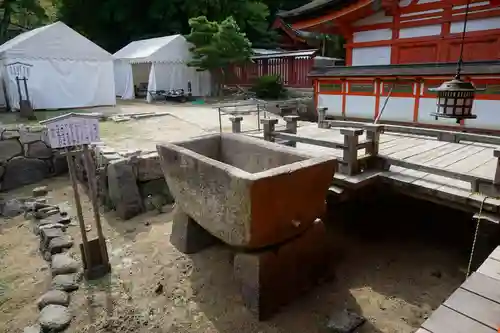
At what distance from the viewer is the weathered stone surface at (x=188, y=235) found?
4.25 meters

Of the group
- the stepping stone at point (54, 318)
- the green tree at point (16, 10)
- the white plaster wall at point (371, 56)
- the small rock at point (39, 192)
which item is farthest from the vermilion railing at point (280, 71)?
the stepping stone at point (54, 318)

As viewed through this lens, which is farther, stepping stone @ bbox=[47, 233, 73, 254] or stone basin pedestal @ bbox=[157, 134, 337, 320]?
stepping stone @ bbox=[47, 233, 73, 254]

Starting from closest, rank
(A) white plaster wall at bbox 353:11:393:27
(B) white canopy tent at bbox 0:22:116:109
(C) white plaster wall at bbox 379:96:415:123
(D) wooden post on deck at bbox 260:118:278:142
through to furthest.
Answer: (D) wooden post on deck at bbox 260:118:278:142 → (C) white plaster wall at bbox 379:96:415:123 → (A) white plaster wall at bbox 353:11:393:27 → (B) white canopy tent at bbox 0:22:116:109

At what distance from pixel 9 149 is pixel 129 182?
3.55m

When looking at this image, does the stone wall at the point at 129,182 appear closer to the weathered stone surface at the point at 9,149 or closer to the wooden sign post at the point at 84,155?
the wooden sign post at the point at 84,155

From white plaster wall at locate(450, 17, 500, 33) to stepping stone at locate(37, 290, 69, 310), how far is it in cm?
880

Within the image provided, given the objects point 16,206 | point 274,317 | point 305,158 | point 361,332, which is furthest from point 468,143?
point 16,206

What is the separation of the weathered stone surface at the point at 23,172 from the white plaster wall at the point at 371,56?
8.27 m

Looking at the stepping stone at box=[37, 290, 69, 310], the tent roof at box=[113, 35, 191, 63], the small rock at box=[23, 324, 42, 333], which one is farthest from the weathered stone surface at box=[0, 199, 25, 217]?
the tent roof at box=[113, 35, 191, 63]

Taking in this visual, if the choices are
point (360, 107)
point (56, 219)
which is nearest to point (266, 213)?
point (56, 219)

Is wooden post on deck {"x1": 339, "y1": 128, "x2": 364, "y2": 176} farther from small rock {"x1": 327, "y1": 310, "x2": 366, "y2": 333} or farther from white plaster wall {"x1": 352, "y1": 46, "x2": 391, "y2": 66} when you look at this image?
white plaster wall {"x1": 352, "y1": 46, "x2": 391, "y2": 66}

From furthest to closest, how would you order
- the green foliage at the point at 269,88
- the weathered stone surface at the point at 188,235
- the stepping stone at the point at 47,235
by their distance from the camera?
1. the green foliage at the point at 269,88
2. the stepping stone at the point at 47,235
3. the weathered stone surface at the point at 188,235

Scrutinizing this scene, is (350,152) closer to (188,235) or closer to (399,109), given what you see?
(188,235)

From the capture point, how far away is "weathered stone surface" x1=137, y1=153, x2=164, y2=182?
583 centimetres
